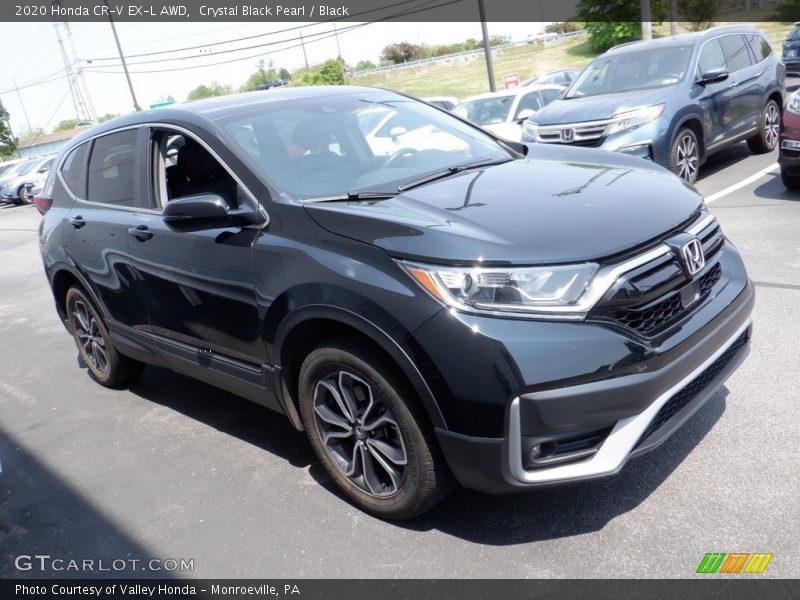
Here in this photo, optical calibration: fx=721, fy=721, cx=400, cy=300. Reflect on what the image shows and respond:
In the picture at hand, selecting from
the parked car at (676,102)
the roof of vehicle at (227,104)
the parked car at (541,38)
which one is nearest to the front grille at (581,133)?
the parked car at (676,102)

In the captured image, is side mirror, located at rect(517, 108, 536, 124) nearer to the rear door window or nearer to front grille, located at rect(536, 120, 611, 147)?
front grille, located at rect(536, 120, 611, 147)

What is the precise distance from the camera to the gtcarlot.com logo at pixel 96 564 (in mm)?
3135

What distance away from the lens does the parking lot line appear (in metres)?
8.09

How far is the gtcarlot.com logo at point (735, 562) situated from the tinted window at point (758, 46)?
9.21 meters

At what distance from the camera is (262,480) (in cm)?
369

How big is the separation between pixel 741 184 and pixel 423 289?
7255mm

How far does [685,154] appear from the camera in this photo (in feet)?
27.5

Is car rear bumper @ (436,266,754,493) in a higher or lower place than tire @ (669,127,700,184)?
higher

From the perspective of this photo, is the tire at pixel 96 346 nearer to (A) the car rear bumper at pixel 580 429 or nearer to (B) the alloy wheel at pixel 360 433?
(B) the alloy wheel at pixel 360 433

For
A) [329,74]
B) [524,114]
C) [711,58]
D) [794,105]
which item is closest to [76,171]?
[794,105]

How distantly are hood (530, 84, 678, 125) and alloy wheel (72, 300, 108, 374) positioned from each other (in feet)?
19.2

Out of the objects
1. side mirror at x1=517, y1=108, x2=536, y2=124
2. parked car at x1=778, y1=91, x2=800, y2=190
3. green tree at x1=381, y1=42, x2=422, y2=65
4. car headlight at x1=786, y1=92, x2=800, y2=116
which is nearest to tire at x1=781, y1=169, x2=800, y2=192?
parked car at x1=778, y1=91, x2=800, y2=190

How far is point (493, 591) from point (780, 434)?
1612 millimetres

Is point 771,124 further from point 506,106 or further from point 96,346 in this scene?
point 96,346
